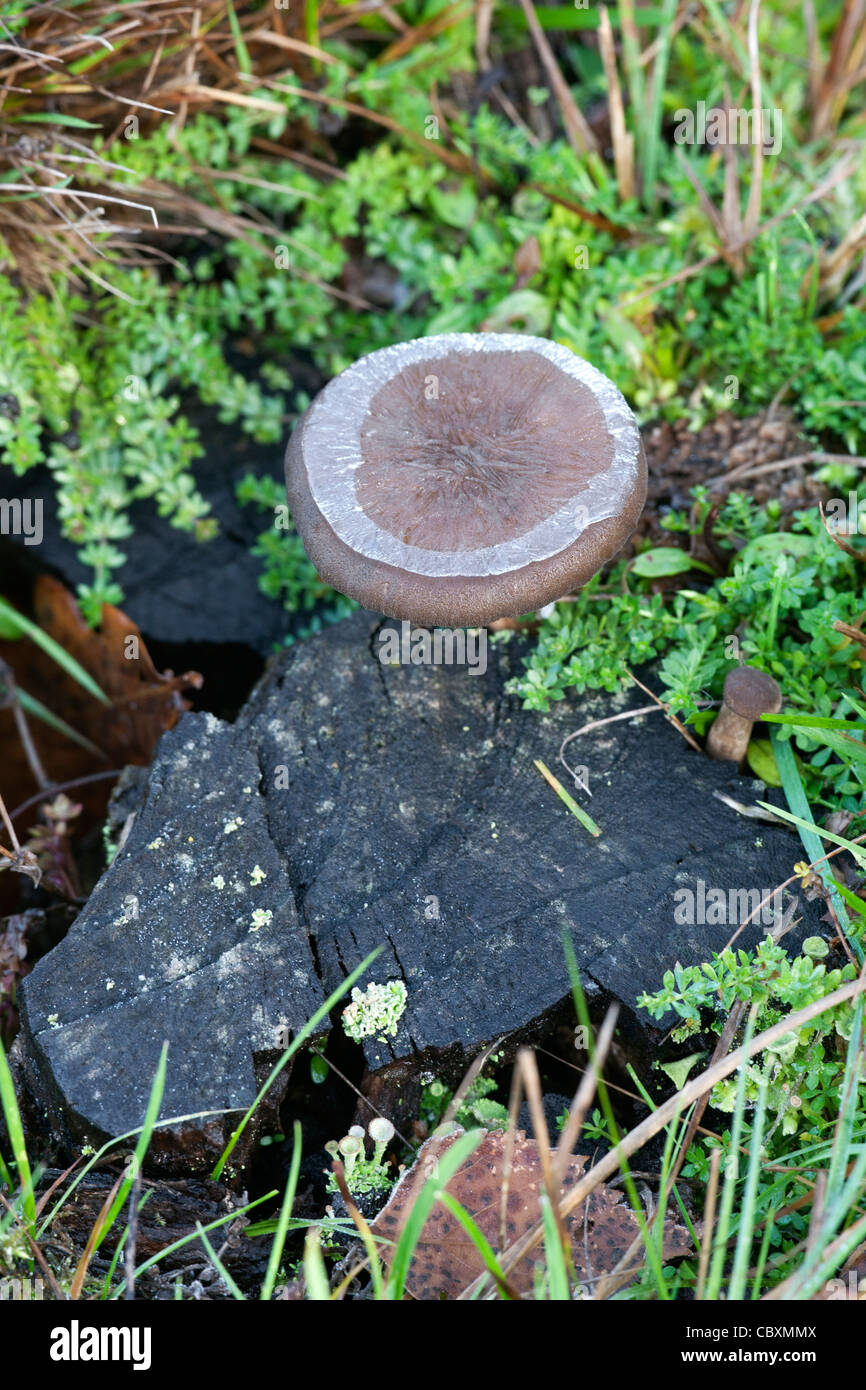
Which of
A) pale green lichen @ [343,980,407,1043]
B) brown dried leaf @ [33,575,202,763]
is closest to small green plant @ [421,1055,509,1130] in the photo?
pale green lichen @ [343,980,407,1043]

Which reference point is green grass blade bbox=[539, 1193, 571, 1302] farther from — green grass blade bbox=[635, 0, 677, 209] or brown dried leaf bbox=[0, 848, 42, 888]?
green grass blade bbox=[635, 0, 677, 209]

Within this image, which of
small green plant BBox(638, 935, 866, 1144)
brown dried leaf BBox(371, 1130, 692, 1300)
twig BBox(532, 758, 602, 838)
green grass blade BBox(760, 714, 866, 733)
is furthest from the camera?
twig BBox(532, 758, 602, 838)

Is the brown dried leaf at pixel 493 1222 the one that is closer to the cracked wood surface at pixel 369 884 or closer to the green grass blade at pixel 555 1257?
the cracked wood surface at pixel 369 884

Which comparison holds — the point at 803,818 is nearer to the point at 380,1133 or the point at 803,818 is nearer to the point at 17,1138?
the point at 380,1133

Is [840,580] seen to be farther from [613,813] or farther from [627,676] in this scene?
[613,813]

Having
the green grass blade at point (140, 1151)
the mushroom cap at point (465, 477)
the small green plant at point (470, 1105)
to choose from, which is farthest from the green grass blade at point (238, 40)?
the small green plant at point (470, 1105)

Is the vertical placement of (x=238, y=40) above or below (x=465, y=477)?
above

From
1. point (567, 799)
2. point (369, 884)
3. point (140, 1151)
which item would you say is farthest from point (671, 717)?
point (140, 1151)
